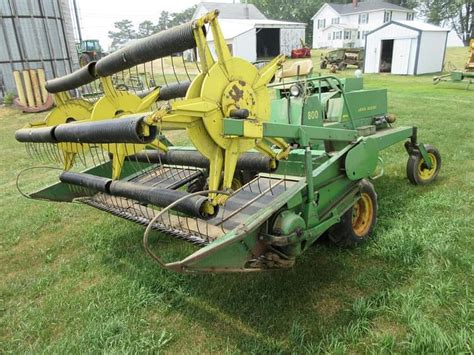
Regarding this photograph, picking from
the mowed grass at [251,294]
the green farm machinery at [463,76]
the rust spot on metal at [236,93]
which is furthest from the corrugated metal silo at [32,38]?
the green farm machinery at [463,76]

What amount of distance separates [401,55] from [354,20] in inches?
1105

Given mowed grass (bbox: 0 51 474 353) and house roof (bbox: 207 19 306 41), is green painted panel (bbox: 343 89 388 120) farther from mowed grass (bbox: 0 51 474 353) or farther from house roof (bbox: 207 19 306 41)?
house roof (bbox: 207 19 306 41)

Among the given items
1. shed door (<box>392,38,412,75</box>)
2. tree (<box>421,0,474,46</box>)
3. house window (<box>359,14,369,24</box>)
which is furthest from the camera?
tree (<box>421,0,474,46</box>)

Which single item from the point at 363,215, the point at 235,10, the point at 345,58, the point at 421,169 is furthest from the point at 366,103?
the point at 235,10

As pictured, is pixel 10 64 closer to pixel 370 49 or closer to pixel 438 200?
pixel 438 200

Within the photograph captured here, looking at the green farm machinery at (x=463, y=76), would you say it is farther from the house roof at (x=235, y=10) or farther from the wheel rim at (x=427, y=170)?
the house roof at (x=235, y=10)

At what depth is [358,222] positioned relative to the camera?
436cm

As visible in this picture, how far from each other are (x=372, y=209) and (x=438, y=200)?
4.68 ft

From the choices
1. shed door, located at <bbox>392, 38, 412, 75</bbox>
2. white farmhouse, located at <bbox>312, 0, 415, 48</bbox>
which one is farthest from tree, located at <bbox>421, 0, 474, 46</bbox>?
shed door, located at <bbox>392, 38, 412, 75</bbox>

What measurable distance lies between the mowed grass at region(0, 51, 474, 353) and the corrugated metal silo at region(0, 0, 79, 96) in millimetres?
13815

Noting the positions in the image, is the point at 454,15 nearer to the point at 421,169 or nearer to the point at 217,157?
the point at 421,169

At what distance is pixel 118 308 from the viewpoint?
3.40 metres

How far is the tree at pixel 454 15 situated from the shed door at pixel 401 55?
128ft

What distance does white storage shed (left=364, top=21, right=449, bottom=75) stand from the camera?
23.2 meters
